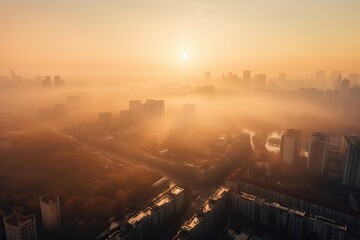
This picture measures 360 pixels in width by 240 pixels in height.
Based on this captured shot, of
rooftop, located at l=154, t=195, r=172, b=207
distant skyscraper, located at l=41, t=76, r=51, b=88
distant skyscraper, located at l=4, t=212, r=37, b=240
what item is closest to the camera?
distant skyscraper, located at l=4, t=212, r=37, b=240

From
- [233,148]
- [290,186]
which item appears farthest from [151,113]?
[290,186]

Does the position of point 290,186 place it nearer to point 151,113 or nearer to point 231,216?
point 231,216

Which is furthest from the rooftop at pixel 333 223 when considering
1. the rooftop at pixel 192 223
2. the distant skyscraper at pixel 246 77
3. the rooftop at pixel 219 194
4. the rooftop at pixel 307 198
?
the distant skyscraper at pixel 246 77

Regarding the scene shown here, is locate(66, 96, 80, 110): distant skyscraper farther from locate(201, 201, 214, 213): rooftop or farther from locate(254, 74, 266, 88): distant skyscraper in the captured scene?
locate(254, 74, 266, 88): distant skyscraper

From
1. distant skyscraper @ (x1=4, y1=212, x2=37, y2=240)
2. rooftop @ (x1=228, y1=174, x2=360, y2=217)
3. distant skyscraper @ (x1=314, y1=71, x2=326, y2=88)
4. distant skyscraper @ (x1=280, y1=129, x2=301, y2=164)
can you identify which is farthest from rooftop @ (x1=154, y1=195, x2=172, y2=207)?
distant skyscraper @ (x1=314, y1=71, x2=326, y2=88)

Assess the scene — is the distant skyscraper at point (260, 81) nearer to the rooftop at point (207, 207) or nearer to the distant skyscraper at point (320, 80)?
the distant skyscraper at point (320, 80)
